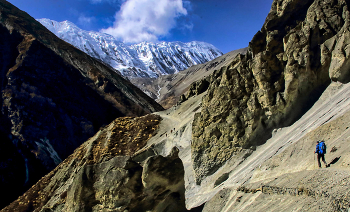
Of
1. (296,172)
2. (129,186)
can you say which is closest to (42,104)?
(129,186)

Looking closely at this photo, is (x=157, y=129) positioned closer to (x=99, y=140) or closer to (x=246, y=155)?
(x=99, y=140)

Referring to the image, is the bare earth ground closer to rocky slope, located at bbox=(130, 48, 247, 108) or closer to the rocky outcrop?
the rocky outcrop

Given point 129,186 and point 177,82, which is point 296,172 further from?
point 177,82

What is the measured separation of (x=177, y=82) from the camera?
14512 cm

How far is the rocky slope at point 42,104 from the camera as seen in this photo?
4799 centimetres

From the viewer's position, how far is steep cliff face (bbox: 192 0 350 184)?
49.7 ft

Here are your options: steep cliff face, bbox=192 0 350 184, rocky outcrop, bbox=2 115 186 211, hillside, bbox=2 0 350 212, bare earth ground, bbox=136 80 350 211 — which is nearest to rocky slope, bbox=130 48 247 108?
hillside, bbox=2 0 350 212

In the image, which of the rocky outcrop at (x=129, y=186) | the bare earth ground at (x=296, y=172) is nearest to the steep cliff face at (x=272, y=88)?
the bare earth ground at (x=296, y=172)

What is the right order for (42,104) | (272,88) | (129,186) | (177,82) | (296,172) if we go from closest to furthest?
(296,172) < (129,186) < (272,88) < (42,104) < (177,82)

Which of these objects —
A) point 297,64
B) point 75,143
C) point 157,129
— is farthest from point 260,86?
point 75,143

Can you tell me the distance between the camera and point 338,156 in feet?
26.2

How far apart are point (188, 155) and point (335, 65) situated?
40.0ft

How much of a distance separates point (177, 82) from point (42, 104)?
9448 cm

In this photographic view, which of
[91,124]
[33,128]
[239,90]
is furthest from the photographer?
[91,124]
